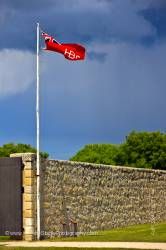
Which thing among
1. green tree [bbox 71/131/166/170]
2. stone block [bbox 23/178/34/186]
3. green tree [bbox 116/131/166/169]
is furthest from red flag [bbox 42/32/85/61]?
green tree [bbox 116/131/166/169]

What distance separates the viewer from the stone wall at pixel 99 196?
27.6m

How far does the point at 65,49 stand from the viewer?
2653cm

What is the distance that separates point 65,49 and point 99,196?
25.7ft

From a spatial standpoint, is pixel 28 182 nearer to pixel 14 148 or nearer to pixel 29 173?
pixel 29 173

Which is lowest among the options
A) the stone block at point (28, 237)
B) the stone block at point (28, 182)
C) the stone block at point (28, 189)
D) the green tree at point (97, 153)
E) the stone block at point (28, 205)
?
the stone block at point (28, 237)

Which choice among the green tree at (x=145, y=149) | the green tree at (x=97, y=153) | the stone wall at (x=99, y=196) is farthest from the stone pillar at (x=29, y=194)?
the green tree at (x=97, y=153)

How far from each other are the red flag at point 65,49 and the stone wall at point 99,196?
4.40 m

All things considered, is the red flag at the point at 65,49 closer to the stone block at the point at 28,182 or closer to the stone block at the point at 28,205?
the stone block at the point at 28,182

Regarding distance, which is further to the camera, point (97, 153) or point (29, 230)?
point (97, 153)

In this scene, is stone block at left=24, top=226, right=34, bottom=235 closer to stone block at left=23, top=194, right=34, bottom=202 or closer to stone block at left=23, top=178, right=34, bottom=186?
stone block at left=23, top=194, right=34, bottom=202

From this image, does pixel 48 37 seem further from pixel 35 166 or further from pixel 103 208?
pixel 103 208

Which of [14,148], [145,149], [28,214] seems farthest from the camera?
[14,148]

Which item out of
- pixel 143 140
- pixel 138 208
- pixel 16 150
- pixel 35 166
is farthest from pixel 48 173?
pixel 16 150

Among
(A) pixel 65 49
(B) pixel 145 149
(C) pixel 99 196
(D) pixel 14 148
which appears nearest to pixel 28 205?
(C) pixel 99 196
